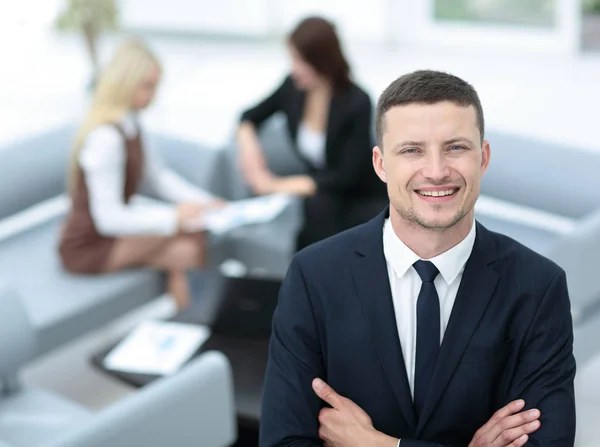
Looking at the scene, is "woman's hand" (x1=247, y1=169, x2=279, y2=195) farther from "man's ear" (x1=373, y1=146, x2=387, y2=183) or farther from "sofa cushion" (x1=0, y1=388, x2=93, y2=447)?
"man's ear" (x1=373, y1=146, x2=387, y2=183)

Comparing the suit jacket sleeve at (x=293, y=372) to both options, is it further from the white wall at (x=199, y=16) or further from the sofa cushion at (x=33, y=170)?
the white wall at (x=199, y=16)

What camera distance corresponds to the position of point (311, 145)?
4590 mm

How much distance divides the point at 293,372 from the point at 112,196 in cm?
250

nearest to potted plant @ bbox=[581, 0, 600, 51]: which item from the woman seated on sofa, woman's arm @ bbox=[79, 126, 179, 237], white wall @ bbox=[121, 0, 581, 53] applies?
white wall @ bbox=[121, 0, 581, 53]

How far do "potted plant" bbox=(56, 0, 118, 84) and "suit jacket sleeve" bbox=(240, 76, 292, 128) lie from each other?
328 cm

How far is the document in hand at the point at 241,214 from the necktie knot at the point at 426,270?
2.55m

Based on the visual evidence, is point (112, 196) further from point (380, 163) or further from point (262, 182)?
point (380, 163)

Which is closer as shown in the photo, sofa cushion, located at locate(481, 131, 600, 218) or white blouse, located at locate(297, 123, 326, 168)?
sofa cushion, located at locate(481, 131, 600, 218)

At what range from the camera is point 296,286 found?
1823 millimetres

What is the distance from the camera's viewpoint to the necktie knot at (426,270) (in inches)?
68.7

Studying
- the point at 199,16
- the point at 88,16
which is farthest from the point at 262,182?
the point at 199,16

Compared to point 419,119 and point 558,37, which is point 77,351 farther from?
point 558,37

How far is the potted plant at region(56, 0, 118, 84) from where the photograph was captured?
24.9ft

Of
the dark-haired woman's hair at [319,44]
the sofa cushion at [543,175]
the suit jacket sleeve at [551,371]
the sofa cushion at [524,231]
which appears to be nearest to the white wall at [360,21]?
the sofa cushion at [543,175]
